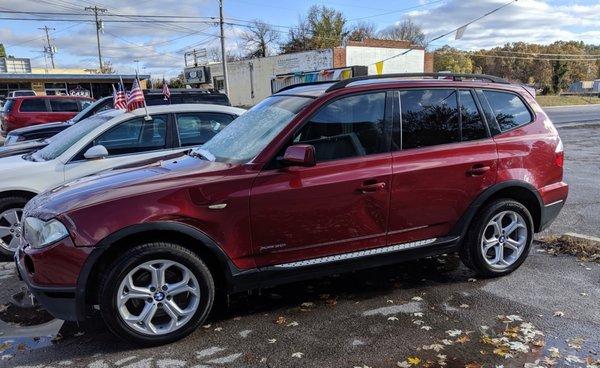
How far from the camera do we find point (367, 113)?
14.0 feet

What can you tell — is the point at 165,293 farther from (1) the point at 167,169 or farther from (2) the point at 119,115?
(2) the point at 119,115

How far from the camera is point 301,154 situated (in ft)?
12.3

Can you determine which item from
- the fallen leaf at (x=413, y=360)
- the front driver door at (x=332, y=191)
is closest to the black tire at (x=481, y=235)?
the front driver door at (x=332, y=191)

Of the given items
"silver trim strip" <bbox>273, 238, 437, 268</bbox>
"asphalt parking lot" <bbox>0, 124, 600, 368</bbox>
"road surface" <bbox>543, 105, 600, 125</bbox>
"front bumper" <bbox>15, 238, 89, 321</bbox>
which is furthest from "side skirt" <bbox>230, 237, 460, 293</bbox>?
"road surface" <bbox>543, 105, 600, 125</bbox>

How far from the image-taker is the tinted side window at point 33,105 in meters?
17.5

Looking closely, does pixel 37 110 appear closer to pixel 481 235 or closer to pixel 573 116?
pixel 481 235

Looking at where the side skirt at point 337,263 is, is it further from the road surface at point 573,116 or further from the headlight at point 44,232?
the road surface at point 573,116

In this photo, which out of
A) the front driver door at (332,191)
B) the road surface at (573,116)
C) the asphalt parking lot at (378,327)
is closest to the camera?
the asphalt parking lot at (378,327)

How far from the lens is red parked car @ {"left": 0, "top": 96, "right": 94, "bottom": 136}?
1714 cm

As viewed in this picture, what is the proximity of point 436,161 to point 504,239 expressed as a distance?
3.71 feet

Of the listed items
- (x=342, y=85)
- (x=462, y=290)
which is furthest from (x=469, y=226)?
(x=342, y=85)

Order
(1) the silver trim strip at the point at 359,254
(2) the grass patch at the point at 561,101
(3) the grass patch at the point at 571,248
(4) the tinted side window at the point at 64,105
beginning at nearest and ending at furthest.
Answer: (1) the silver trim strip at the point at 359,254 < (3) the grass patch at the point at 571,248 < (4) the tinted side window at the point at 64,105 < (2) the grass patch at the point at 561,101

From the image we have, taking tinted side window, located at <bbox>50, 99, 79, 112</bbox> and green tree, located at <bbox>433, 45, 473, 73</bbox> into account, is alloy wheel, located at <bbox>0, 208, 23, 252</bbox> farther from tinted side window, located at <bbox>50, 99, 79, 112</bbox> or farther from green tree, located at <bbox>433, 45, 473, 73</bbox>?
green tree, located at <bbox>433, 45, 473, 73</bbox>

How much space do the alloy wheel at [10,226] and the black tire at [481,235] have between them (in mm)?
4836
